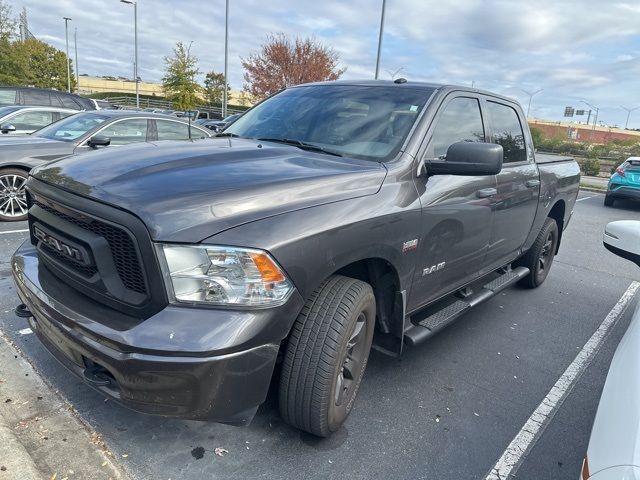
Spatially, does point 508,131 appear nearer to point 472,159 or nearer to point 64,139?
point 472,159

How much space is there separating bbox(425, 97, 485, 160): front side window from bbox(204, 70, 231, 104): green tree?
154 feet

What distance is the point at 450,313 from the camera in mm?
3387

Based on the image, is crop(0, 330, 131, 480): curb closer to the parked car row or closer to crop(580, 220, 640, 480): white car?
crop(580, 220, 640, 480): white car

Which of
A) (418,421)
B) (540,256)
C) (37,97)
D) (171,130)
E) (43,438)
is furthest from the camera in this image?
(37,97)

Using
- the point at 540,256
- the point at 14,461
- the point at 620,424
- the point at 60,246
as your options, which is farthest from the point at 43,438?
the point at 540,256

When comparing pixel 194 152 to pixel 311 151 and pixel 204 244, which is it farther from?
pixel 204 244

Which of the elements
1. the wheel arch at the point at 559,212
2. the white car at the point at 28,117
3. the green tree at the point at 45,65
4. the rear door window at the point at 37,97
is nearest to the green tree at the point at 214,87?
the green tree at the point at 45,65

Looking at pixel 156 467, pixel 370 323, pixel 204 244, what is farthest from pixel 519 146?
pixel 156 467

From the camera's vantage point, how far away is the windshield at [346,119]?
3.00 metres

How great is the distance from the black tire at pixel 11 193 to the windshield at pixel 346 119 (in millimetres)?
4355

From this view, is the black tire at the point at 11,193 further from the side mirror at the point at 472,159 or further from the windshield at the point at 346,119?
the side mirror at the point at 472,159

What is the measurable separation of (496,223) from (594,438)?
93.8 inches

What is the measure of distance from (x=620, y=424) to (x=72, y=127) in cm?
751

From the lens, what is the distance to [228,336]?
6.03 feet
